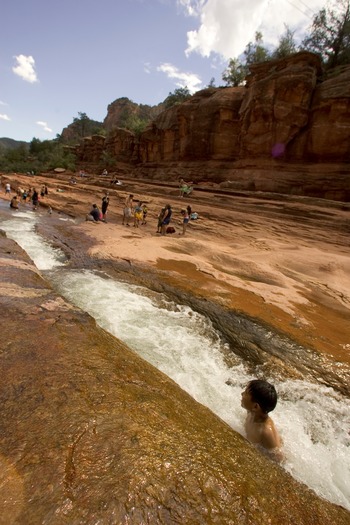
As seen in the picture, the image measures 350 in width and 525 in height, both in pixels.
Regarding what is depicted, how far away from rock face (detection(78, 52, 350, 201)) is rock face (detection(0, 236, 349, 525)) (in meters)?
17.6

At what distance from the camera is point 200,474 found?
1539mm

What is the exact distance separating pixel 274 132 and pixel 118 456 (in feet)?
73.4

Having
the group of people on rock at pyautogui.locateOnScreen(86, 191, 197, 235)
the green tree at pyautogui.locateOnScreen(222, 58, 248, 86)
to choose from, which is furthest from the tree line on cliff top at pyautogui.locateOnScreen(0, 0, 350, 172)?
the group of people on rock at pyautogui.locateOnScreen(86, 191, 197, 235)

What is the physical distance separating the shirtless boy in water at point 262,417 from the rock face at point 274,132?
1689cm

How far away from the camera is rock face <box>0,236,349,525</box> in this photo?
1301 millimetres

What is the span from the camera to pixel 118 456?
1.53 meters

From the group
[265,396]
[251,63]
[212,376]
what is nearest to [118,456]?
[265,396]

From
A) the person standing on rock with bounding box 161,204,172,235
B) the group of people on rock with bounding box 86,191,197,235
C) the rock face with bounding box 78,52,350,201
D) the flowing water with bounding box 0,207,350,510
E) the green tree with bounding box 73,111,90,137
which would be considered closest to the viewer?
the flowing water with bounding box 0,207,350,510

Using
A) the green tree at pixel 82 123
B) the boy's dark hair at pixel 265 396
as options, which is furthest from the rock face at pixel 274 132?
the green tree at pixel 82 123

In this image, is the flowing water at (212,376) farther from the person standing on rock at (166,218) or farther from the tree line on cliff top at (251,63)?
the tree line on cliff top at (251,63)

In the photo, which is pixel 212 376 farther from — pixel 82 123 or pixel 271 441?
pixel 82 123

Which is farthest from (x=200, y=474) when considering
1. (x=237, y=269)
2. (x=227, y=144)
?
(x=227, y=144)

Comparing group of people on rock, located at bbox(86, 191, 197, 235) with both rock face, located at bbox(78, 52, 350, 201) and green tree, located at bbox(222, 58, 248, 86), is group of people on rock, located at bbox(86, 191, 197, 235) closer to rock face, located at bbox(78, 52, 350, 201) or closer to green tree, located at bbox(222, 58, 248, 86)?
rock face, located at bbox(78, 52, 350, 201)

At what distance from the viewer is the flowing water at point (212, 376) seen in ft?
8.94
